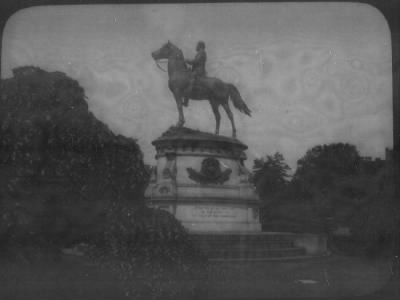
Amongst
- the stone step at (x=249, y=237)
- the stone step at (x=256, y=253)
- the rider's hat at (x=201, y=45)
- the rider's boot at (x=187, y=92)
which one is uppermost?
the rider's hat at (x=201, y=45)

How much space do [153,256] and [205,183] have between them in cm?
390

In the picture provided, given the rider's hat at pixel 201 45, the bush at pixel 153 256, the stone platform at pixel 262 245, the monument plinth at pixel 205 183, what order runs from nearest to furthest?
the bush at pixel 153 256
the rider's hat at pixel 201 45
the stone platform at pixel 262 245
the monument plinth at pixel 205 183

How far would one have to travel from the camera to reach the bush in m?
4.15

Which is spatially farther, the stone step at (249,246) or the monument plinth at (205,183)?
the monument plinth at (205,183)

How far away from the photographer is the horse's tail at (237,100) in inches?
240

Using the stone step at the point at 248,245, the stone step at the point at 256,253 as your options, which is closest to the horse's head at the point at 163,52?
the stone step at the point at 248,245

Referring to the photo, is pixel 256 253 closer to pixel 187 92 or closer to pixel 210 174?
pixel 210 174

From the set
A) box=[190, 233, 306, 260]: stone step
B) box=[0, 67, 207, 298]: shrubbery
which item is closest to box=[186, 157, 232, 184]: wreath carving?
box=[190, 233, 306, 260]: stone step

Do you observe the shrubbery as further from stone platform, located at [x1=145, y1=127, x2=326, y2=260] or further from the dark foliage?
stone platform, located at [x1=145, y1=127, x2=326, y2=260]

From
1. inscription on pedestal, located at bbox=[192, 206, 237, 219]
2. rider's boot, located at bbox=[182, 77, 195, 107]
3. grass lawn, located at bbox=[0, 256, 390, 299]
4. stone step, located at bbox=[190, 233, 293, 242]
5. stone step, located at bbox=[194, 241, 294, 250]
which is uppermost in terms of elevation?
rider's boot, located at bbox=[182, 77, 195, 107]

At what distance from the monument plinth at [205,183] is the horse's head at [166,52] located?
4.41ft

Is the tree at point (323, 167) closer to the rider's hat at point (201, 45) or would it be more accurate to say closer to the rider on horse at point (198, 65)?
the rider on horse at point (198, 65)

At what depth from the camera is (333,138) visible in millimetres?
5930

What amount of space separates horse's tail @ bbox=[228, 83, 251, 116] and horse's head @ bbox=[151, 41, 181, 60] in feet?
2.45
